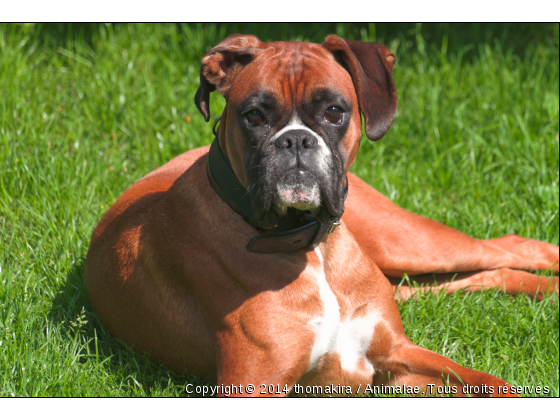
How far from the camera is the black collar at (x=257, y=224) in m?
2.96

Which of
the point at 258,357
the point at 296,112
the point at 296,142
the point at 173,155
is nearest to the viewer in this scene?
the point at 296,142

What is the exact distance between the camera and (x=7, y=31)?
620 cm

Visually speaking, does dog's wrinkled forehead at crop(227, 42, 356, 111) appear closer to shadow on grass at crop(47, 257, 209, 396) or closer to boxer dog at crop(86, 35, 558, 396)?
boxer dog at crop(86, 35, 558, 396)

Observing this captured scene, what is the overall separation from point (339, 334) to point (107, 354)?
1.31 m

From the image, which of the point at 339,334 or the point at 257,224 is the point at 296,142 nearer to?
the point at 257,224

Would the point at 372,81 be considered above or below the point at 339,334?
above

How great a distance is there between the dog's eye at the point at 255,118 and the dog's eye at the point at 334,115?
0.28 metres

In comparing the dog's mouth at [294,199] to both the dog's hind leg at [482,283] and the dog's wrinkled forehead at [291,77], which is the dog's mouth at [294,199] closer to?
the dog's wrinkled forehead at [291,77]

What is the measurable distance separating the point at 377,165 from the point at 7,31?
3686mm

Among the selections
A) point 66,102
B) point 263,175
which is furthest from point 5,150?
point 263,175

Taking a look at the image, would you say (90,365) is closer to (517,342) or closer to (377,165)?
(517,342)

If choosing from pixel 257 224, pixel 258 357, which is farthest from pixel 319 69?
pixel 258 357

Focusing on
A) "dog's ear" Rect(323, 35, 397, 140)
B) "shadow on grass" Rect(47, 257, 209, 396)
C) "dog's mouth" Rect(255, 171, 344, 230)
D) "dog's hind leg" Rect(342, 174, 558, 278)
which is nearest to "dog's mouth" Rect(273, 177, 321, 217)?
"dog's mouth" Rect(255, 171, 344, 230)

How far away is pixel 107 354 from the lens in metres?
3.60
